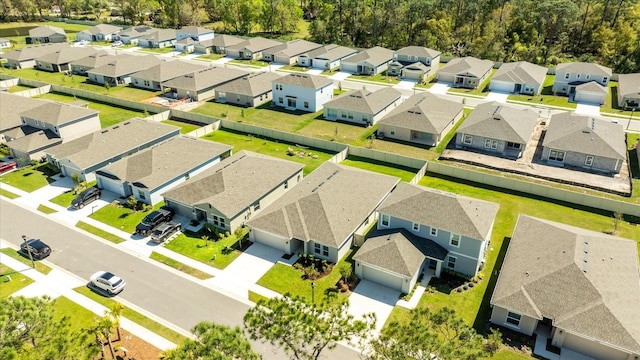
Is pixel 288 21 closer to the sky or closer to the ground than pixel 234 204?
closer to the sky

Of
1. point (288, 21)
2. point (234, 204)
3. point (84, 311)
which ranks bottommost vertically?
point (84, 311)

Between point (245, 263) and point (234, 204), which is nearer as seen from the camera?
point (245, 263)

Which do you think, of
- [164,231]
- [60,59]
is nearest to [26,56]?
[60,59]

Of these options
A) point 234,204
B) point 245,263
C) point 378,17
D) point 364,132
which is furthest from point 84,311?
point 378,17

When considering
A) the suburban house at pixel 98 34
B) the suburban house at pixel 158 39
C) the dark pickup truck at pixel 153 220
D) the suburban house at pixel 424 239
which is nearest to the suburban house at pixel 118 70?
the suburban house at pixel 158 39

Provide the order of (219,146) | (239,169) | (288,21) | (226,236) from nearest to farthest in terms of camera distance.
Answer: (226,236), (239,169), (219,146), (288,21)

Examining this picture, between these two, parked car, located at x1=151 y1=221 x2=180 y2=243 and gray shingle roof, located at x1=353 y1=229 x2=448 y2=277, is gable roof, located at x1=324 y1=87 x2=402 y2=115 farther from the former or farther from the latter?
parked car, located at x1=151 y1=221 x2=180 y2=243

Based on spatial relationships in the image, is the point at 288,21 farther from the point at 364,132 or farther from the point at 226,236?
the point at 226,236
